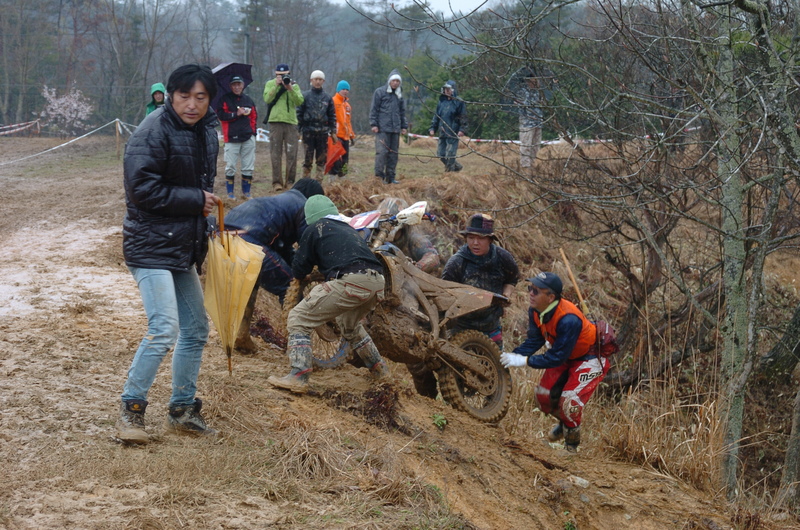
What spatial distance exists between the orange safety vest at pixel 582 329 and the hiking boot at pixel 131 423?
3322mm

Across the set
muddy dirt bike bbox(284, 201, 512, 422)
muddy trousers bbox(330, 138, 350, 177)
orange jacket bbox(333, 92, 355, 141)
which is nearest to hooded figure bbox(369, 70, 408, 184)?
orange jacket bbox(333, 92, 355, 141)

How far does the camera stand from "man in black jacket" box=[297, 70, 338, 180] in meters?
12.7

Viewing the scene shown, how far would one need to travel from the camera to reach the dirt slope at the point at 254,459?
3873 mm

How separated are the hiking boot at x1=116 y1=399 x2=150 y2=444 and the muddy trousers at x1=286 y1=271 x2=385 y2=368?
1.54m

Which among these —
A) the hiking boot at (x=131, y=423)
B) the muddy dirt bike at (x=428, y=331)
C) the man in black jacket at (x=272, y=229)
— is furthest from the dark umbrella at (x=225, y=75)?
the hiking boot at (x=131, y=423)

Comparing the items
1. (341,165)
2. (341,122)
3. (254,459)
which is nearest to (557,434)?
(254,459)

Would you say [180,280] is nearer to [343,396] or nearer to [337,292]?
[337,292]

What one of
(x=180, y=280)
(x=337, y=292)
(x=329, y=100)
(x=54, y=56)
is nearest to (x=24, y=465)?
(x=180, y=280)

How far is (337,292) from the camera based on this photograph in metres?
5.59

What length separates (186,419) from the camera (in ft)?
15.4

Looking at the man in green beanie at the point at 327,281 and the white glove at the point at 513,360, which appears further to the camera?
the white glove at the point at 513,360

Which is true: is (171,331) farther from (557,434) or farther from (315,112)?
(315,112)

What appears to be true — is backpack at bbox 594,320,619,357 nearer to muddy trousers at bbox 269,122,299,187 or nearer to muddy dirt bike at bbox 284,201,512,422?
muddy dirt bike at bbox 284,201,512,422

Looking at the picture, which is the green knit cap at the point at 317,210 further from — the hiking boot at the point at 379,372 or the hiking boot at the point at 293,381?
the hiking boot at the point at 379,372
